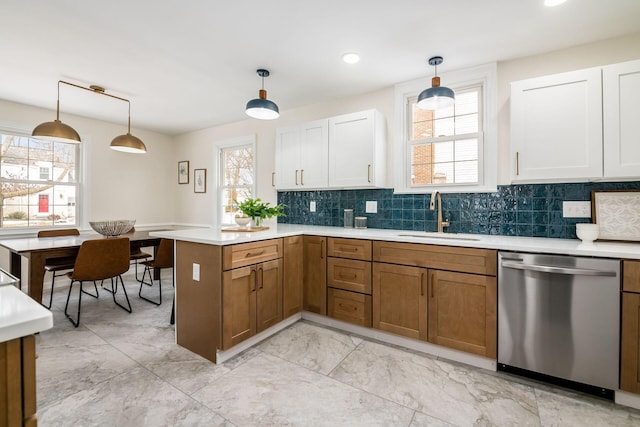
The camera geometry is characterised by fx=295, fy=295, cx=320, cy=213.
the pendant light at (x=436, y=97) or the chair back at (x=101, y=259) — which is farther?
the chair back at (x=101, y=259)

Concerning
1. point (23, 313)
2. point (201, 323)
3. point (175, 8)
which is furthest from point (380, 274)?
point (175, 8)

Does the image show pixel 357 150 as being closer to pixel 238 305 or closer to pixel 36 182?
pixel 238 305

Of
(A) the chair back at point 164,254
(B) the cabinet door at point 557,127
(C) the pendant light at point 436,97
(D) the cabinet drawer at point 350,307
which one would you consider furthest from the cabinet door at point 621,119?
(A) the chair back at point 164,254

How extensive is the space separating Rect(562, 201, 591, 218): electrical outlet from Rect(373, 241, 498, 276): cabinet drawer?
821mm

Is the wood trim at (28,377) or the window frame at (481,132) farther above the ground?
the window frame at (481,132)

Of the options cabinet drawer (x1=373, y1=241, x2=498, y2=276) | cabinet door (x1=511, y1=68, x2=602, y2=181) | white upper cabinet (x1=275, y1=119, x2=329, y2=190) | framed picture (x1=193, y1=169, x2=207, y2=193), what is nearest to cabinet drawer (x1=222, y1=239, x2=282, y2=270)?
cabinet drawer (x1=373, y1=241, x2=498, y2=276)

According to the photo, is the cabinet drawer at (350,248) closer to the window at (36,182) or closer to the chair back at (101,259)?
the chair back at (101,259)

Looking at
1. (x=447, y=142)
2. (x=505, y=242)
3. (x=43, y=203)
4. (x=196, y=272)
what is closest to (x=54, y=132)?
(x=43, y=203)

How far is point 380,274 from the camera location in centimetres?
254

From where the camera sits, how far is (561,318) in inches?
74.1

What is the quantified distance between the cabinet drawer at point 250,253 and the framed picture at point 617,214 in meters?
2.53

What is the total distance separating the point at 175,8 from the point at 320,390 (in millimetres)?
2682

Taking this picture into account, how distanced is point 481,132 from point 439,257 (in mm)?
1281

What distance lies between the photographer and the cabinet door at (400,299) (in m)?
2.36
